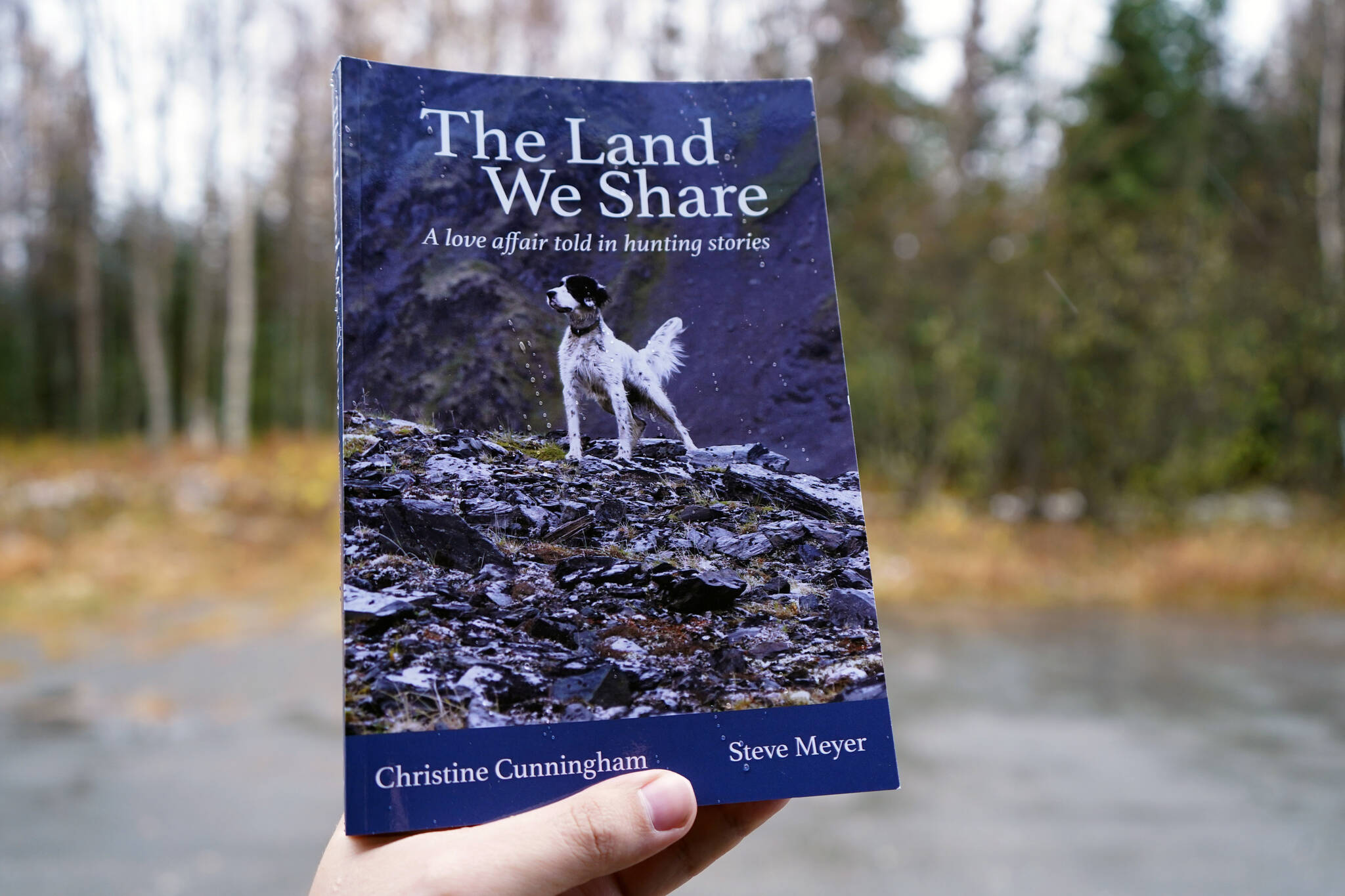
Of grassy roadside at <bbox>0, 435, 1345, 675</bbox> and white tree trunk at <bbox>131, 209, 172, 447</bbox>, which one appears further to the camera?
white tree trunk at <bbox>131, 209, 172, 447</bbox>

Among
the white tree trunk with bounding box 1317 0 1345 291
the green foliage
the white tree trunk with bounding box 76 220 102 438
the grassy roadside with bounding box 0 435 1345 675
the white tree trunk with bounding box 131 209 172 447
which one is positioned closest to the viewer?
the grassy roadside with bounding box 0 435 1345 675

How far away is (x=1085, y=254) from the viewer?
8789 millimetres

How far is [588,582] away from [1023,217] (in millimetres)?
9281

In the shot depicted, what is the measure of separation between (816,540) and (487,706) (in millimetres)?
389

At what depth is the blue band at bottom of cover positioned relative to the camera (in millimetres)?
947

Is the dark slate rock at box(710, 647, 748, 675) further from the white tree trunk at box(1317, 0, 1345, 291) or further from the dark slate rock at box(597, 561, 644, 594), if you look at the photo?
the white tree trunk at box(1317, 0, 1345, 291)

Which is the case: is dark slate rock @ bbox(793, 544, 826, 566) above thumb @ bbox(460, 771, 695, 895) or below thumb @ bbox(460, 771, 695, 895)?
above

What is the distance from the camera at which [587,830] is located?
3.11 ft

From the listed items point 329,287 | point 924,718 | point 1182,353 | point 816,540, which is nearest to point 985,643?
point 924,718

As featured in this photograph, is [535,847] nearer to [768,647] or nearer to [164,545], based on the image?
[768,647]

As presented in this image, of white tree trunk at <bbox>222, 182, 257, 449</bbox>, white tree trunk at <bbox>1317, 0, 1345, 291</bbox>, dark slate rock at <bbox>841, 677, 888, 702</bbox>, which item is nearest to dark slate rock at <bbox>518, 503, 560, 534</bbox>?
dark slate rock at <bbox>841, 677, 888, 702</bbox>

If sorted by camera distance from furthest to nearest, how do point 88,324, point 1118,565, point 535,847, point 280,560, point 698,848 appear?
point 88,324
point 280,560
point 1118,565
point 698,848
point 535,847

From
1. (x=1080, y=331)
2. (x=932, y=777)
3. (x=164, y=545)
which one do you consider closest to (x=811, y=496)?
(x=932, y=777)

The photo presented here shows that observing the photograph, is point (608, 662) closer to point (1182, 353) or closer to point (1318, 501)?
point (1182, 353)
